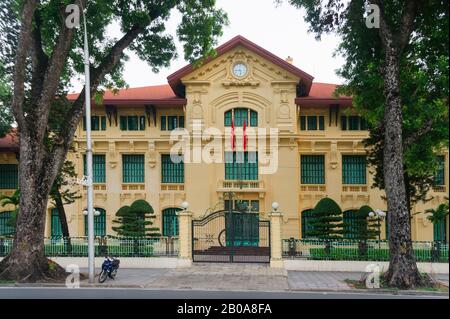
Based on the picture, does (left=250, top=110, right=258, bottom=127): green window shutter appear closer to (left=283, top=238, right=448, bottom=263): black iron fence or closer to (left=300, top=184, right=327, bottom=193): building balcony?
(left=300, top=184, right=327, bottom=193): building balcony

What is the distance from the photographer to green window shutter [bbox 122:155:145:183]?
2772cm

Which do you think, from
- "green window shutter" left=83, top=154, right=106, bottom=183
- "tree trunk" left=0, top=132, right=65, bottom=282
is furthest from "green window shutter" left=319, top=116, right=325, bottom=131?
"tree trunk" left=0, top=132, right=65, bottom=282

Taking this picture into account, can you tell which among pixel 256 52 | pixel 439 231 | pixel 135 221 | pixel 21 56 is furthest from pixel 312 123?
pixel 21 56

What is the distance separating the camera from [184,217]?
1939 cm

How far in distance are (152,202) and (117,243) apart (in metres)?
7.55

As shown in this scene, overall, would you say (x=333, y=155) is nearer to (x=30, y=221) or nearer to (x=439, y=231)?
(x=439, y=231)

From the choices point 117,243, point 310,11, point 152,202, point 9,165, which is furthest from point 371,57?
point 9,165

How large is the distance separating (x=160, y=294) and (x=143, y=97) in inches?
632

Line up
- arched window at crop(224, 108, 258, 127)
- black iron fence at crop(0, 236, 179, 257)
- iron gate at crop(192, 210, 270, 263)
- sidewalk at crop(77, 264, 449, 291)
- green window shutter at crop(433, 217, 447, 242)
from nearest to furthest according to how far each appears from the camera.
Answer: sidewalk at crop(77, 264, 449, 291) → iron gate at crop(192, 210, 270, 263) → black iron fence at crop(0, 236, 179, 257) → green window shutter at crop(433, 217, 447, 242) → arched window at crop(224, 108, 258, 127)

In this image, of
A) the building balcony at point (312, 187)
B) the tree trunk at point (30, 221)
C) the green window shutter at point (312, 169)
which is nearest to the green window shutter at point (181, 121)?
the green window shutter at point (312, 169)

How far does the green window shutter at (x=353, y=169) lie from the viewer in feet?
88.7

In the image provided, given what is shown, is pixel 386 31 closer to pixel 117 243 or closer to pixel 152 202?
pixel 117 243

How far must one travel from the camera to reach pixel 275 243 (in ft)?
62.0

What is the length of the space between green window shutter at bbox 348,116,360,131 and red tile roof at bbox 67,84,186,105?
932 centimetres
